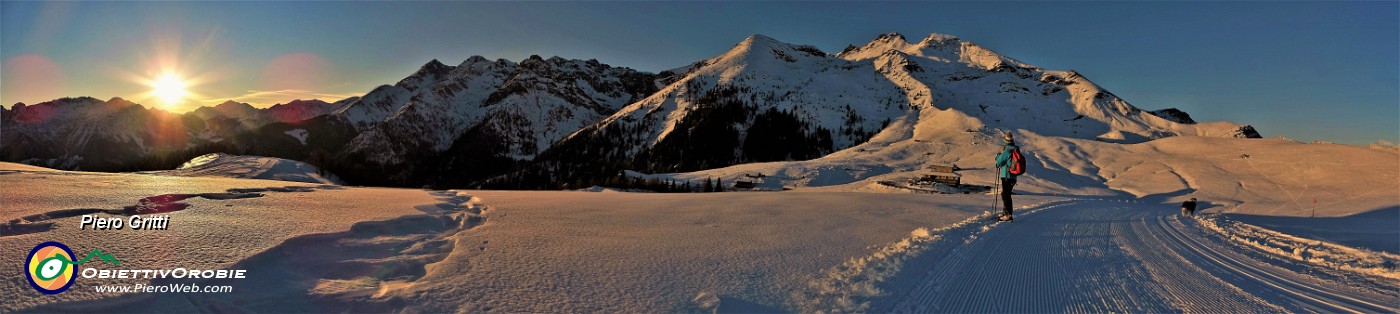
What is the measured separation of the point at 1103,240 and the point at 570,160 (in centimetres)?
18959

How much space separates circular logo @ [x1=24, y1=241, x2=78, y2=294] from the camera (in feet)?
12.9

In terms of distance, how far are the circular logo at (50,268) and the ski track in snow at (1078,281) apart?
20.1 feet

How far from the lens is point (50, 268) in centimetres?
416

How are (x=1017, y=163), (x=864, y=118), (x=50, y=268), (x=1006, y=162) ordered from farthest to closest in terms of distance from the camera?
(x=864, y=118) < (x=1006, y=162) < (x=1017, y=163) < (x=50, y=268)

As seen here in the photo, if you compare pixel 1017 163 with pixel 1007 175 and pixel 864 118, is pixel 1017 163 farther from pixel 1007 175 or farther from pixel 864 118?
pixel 864 118

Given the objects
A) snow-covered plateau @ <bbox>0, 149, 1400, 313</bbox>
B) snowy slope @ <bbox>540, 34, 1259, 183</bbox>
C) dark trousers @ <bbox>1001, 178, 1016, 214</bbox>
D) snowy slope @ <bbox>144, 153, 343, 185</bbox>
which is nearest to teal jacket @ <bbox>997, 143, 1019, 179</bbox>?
dark trousers @ <bbox>1001, 178, 1016, 214</bbox>

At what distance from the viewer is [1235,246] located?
9.02m

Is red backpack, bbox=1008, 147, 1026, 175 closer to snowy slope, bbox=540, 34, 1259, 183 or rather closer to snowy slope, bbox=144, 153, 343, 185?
snowy slope, bbox=144, 153, 343, 185

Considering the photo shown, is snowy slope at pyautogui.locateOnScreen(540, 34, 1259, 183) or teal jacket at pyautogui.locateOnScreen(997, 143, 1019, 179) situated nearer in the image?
teal jacket at pyautogui.locateOnScreen(997, 143, 1019, 179)

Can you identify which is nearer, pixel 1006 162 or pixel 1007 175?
pixel 1007 175

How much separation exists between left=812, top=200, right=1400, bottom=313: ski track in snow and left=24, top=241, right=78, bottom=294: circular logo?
6131 mm

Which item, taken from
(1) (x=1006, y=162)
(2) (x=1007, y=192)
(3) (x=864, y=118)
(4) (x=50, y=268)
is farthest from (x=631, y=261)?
(3) (x=864, y=118)

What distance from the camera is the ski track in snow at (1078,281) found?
190 inches

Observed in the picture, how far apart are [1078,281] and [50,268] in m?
10.1
